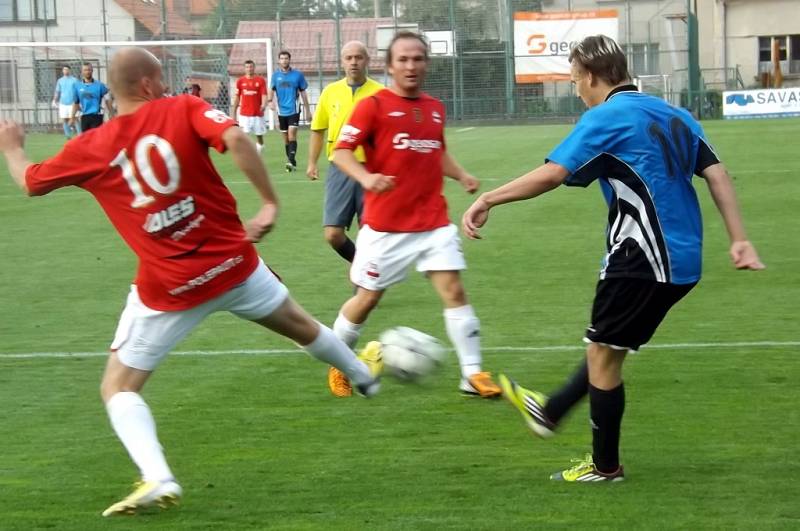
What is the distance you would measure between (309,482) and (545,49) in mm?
42246

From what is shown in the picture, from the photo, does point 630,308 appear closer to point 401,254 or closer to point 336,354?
point 336,354

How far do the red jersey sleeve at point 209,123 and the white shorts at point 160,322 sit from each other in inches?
25.4

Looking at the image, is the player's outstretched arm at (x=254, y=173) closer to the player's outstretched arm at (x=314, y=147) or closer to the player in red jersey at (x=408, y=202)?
the player in red jersey at (x=408, y=202)

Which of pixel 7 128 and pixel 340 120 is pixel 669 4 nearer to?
pixel 340 120

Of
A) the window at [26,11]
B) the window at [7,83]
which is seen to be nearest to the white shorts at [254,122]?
the window at [7,83]

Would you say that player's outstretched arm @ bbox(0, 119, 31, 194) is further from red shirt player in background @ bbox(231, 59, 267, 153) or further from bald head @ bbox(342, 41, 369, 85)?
red shirt player in background @ bbox(231, 59, 267, 153)

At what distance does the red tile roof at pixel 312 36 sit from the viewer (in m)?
46.3

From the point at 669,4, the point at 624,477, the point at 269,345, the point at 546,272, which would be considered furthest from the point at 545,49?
the point at 624,477

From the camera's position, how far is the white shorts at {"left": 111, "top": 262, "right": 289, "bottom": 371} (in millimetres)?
5062

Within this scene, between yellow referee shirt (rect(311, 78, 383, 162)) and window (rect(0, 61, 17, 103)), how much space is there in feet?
114

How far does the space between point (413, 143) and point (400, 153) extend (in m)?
0.09

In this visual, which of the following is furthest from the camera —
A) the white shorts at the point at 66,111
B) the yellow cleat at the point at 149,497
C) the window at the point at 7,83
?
the window at the point at 7,83

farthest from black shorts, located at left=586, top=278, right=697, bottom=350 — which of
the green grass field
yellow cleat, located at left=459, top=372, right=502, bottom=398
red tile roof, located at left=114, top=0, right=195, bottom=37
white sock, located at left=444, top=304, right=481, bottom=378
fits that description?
red tile roof, located at left=114, top=0, right=195, bottom=37

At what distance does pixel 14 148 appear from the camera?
17.2 feet
